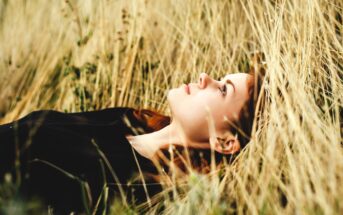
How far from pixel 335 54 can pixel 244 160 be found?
2.16 ft

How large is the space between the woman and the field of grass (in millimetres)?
110

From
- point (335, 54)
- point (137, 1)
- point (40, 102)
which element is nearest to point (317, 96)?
point (335, 54)

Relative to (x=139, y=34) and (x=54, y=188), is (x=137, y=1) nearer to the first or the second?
(x=139, y=34)

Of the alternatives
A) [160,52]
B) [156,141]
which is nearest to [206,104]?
[156,141]

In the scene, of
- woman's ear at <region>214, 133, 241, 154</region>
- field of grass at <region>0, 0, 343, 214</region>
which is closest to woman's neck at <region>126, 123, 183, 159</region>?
woman's ear at <region>214, 133, 241, 154</region>

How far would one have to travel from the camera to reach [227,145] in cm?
176

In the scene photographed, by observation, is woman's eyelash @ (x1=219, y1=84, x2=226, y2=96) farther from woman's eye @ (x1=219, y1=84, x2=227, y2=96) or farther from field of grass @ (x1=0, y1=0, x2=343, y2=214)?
field of grass @ (x1=0, y1=0, x2=343, y2=214)

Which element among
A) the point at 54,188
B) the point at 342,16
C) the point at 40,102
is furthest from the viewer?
the point at 40,102

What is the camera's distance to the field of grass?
1641 mm

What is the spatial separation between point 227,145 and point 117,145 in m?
0.44

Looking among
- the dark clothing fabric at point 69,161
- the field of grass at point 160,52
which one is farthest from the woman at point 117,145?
the field of grass at point 160,52

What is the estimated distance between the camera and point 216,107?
178 cm

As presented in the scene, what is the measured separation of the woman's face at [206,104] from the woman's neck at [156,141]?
72 mm

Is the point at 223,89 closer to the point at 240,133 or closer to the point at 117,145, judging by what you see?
the point at 240,133
